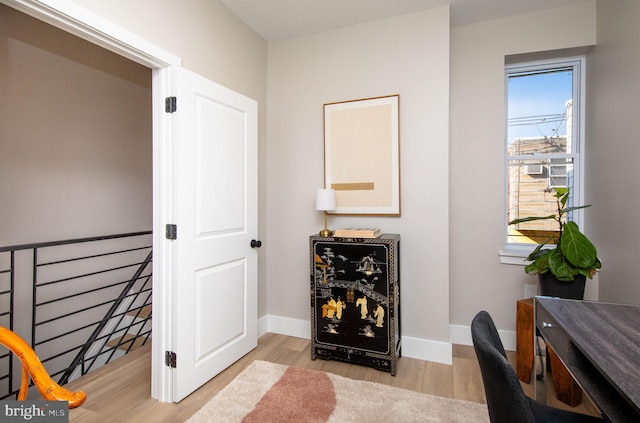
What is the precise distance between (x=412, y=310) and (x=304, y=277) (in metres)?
0.99

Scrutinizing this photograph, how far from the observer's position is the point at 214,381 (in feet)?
7.32

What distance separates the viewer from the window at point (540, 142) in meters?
2.74

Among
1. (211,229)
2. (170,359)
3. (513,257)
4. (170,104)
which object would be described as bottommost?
(170,359)

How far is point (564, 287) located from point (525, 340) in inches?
17.6

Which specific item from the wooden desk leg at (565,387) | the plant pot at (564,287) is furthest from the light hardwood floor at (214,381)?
the plant pot at (564,287)

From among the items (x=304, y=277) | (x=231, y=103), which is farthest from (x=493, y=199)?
(x=231, y=103)

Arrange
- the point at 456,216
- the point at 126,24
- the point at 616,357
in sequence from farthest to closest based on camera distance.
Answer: the point at 456,216, the point at 126,24, the point at 616,357

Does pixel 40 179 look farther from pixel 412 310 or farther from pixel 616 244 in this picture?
pixel 616 244

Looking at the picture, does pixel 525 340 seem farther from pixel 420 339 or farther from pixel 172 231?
pixel 172 231

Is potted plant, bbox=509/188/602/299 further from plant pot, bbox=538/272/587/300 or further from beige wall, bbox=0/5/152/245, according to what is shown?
beige wall, bbox=0/5/152/245

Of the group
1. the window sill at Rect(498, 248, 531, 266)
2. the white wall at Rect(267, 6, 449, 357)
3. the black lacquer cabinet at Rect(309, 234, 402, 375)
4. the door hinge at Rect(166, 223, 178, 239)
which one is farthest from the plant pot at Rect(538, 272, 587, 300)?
the door hinge at Rect(166, 223, 178, 239)

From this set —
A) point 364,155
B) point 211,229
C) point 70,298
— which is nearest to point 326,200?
point 364,155

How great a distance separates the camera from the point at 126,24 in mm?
1735

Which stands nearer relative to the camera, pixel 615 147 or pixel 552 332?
pixel 552 332
